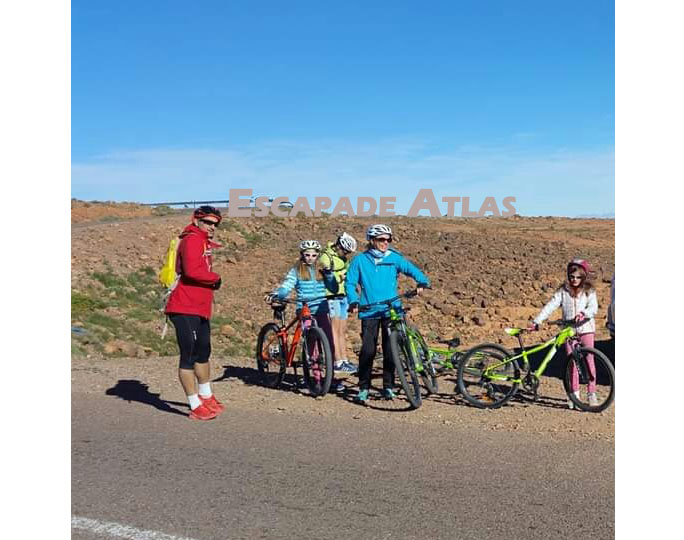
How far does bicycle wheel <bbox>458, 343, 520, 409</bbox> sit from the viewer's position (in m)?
7.54

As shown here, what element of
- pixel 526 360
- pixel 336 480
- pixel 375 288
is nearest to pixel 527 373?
pixel 526 360

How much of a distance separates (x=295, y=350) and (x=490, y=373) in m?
2.26

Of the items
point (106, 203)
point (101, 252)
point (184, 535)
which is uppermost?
point (106, 203)

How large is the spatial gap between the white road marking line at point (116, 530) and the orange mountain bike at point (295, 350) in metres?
3.69

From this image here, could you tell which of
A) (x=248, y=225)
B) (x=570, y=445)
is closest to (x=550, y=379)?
(x=570, y=445)

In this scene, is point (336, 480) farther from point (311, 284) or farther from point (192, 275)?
point (311, 284)

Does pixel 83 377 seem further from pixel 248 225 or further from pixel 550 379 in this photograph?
pixel 248 225

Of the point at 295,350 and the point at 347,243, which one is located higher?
the point at 347,243

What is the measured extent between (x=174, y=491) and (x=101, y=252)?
70.7ft

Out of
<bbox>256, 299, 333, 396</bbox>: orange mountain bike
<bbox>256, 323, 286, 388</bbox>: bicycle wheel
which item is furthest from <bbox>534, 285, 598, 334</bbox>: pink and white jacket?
<bbox>256, 323, 286, 388</bbox>: bicycle wheel

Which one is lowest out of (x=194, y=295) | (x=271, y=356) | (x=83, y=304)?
(x=271, y=356)

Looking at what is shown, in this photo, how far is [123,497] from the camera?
5.04m

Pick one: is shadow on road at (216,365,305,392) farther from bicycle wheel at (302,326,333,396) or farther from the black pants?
the black pants

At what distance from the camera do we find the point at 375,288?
7.93 metres
